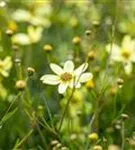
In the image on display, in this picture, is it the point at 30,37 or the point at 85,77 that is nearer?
the point at 85,77

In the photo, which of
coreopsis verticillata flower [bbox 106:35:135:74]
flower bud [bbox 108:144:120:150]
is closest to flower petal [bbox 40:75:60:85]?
flower bud [bbox 108:144:120:150]

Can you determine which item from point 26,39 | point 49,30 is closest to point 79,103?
point 26,39

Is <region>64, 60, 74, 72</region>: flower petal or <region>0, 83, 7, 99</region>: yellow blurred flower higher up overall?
<region>64, 60, 74, 72</region>: flower petal

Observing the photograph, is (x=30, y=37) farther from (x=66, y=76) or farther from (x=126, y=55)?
(x=66, y=76)

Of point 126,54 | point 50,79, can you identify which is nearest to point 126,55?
point 126,54

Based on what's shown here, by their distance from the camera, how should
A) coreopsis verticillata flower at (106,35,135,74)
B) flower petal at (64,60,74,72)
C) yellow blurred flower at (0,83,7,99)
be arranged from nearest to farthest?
flower petal at (64,60,74,72)
yellow blurred flower at (0,83,7,99)
coreopsis verticillata flower at (106,35,135,74)

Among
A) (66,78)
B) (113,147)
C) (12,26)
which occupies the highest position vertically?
(66,78)

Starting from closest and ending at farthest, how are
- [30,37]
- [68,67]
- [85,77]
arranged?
[85,77]
[68,67]
[30,37]

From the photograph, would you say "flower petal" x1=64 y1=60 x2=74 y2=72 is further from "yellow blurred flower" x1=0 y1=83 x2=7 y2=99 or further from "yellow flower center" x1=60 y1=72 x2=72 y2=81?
"yellow blurred flower" x1=0 y1=83 x2=7 y2=99
